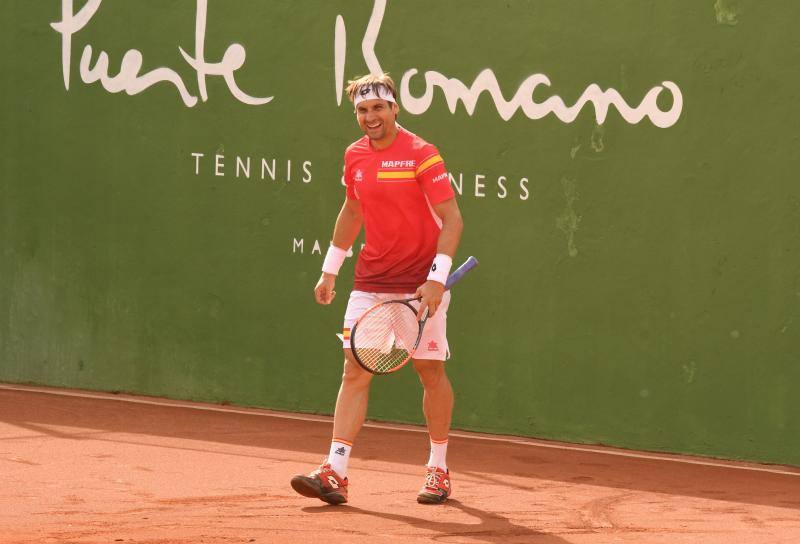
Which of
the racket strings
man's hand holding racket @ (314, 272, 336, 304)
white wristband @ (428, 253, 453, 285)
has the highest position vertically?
white wristband @ (428, 253, 453, 285)

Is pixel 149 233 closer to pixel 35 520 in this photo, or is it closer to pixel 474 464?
pixel 474 464

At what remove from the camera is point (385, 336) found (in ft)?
19.9

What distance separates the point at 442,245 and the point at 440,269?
0.13m

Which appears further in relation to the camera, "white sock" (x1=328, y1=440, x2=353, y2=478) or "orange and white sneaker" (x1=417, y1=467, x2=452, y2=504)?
"orange and white sneaker" (x1=417, y1=467, x2=452, y2=504)

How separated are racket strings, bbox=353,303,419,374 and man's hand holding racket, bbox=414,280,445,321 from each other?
0.12 metres

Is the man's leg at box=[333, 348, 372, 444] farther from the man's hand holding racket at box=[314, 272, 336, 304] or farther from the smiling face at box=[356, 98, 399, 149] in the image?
the smiling face at box=[356, 98, 399, 149]

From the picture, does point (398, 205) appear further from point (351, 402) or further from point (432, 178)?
point (351, 402)

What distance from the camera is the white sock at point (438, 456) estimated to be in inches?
248

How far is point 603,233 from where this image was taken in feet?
26.2

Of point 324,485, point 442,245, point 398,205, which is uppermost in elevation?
point 398,205

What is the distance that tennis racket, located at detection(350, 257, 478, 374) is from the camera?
603cm

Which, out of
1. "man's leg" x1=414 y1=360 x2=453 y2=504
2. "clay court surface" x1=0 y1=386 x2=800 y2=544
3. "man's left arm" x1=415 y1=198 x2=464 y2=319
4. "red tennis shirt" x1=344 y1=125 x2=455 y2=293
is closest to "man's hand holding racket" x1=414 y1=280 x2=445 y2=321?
"man's left arm" x1=415 y1=198 x2=464 y2=319

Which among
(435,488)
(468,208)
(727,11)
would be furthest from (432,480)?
(727,11)

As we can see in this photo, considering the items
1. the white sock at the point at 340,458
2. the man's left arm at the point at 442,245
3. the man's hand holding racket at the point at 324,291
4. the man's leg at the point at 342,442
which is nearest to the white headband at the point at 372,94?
the man's left arm at the point at 442,245
